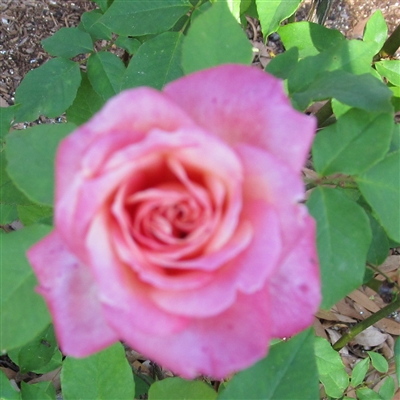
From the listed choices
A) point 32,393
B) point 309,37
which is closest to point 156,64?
point 309,37

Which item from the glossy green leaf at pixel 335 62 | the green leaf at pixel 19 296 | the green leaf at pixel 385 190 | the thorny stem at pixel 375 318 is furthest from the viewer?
the thorny stem at pixel 375 318

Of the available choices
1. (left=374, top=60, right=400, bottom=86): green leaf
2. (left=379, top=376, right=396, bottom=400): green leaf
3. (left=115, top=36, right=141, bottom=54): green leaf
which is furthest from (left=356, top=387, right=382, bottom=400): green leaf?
(left=115, top=36, right=141, bottom=54): green leaf

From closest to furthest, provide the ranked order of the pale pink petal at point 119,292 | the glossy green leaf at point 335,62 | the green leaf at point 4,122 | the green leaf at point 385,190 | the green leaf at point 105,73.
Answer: the pale pink petal at point 119,292
the green leaf at point 385,190
the glossy green leaf at point 335,62
the green leaf at point 4,122
the green leaf at point 105,73

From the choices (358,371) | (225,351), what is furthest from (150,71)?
(358,371)

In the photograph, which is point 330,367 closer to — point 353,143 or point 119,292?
point 353,143

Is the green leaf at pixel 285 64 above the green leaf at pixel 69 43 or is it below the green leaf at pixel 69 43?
below

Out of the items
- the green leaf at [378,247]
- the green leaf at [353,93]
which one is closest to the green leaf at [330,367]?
the green leaf at [378,247]

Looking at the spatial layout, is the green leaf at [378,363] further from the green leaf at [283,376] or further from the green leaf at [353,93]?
the green leaf at [353,93]

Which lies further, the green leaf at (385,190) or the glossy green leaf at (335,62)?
the glossy green leaf at (335,62)
